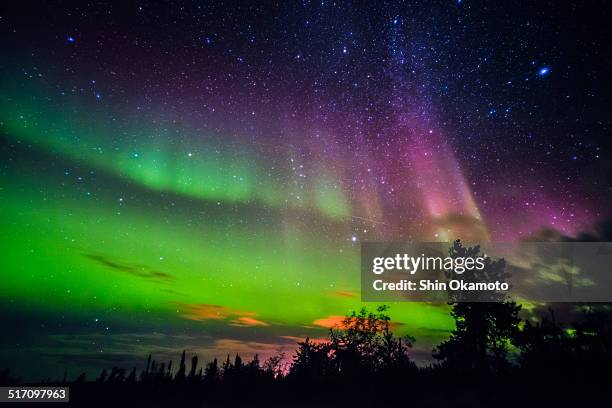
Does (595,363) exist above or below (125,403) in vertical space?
above

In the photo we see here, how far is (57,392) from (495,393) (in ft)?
90.6

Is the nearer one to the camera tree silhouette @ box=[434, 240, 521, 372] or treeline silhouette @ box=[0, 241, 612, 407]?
treeline silhouette @ box=[0, 241, 612, 407]

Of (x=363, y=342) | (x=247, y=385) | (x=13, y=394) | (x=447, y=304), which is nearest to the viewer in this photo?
(x=13, y=394)

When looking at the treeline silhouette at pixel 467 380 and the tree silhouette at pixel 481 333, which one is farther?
the tree silhouette at pixel 481 333

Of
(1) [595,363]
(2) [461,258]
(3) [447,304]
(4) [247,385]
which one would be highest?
(2) [461,258]

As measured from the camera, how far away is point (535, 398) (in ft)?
65.5

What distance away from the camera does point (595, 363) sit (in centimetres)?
2458

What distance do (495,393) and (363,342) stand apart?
23698 millimetres

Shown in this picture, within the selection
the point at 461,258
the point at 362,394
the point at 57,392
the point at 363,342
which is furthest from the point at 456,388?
the point at 57,392

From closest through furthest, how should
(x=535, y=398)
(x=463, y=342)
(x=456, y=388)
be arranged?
(x=535, y=398) < (x=456, y=388) < (x=463, y=342)

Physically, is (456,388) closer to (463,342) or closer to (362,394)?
(362,394)

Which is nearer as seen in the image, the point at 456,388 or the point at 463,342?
the point at 456,388

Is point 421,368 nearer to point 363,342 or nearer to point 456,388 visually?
point 456,388

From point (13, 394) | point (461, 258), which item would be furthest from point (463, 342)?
point (13, 394)
